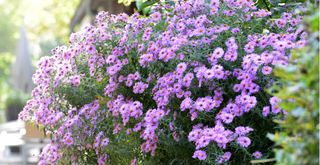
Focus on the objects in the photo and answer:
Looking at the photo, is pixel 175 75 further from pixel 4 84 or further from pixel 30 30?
pixel 4 84

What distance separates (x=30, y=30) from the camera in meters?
26.9

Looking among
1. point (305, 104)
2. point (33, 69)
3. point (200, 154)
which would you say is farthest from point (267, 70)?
point (33, 69)

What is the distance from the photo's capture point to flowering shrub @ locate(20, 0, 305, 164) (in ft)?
8.67

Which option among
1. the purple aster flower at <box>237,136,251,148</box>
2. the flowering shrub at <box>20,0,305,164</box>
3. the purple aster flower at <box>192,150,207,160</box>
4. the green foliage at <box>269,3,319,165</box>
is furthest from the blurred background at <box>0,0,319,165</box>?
the purple aster flower at <box>192,150,207,160</box>

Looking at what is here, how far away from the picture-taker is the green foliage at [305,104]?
1.38 meters

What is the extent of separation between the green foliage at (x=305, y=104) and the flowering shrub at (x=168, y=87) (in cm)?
74

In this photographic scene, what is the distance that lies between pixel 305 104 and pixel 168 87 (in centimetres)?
142

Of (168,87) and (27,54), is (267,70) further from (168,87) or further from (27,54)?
(27,54)

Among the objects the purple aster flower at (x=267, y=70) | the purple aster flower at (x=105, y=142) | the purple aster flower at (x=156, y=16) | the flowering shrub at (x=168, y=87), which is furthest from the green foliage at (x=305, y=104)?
the purple aster flower at (x=156, y=16)

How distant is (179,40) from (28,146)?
15.3 feet

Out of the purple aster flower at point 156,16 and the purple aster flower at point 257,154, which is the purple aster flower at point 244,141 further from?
the purple aster flower at point 156,16

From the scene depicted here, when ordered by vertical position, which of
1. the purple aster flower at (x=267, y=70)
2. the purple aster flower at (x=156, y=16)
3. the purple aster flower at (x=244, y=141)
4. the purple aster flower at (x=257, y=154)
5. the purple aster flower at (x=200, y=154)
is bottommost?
the purple aster flower at (x=257, y=154)

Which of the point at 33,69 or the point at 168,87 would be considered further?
the point at 33,69

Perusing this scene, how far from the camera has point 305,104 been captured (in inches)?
56.9
